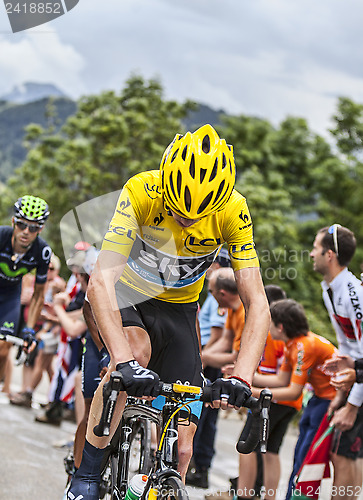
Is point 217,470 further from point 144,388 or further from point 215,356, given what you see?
point 144,388

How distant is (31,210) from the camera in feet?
21.6

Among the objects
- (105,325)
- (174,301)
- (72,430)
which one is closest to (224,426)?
(72,430)

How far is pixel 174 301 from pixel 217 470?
172 inches

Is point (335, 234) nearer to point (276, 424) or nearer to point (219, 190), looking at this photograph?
point (276, 424)

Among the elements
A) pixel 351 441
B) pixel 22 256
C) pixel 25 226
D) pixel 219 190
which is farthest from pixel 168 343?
pixel 22 256

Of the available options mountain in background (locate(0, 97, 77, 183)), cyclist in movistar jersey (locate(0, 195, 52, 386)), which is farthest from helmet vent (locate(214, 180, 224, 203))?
mountain in background (locate(0, 97, 77, 183))

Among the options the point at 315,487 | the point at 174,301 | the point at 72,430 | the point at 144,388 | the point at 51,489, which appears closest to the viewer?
the point at 144,388

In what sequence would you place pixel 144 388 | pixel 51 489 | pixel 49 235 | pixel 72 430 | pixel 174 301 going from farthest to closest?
pixel 49 235 → pixel 72 430 → pixel 51 489 → pixel 174 301 → pixel 144 388

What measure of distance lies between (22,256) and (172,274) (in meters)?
3.30

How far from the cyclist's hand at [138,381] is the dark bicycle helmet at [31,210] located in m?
3.72

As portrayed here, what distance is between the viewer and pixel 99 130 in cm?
3033

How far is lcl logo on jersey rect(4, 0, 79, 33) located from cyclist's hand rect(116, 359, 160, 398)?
3345 mm

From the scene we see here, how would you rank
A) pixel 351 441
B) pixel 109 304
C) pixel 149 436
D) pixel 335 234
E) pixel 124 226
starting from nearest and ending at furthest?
pixel 109 304, pixel 124 226, pixel 149 436, pixel 351 441, pixel 335 234

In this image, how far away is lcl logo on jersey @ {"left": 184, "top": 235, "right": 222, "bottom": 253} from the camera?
12.4ft
